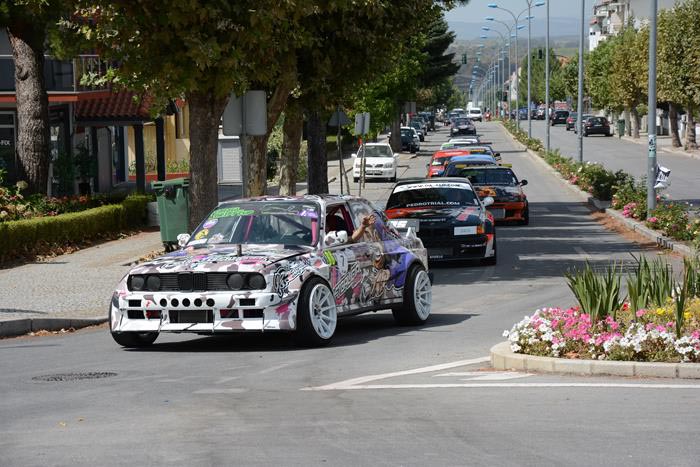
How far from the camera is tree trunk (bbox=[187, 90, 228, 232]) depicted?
850 inches

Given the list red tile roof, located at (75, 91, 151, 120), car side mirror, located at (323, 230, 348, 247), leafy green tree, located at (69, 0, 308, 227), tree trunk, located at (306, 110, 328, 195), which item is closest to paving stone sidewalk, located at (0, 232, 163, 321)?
leafy green tree, located at (69, 0, 308, 227)

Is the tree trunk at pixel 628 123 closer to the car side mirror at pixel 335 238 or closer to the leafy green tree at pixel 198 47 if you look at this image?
the leafy green tree at pixel 198 47

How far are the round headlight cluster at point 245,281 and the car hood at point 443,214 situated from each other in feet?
33.7

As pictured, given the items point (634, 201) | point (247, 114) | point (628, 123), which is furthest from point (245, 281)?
point (628, 123)

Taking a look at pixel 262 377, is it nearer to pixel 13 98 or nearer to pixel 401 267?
pixel 401 267

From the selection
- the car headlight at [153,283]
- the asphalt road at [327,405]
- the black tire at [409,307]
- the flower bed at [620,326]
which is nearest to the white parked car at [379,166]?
the black tire at [409,307]

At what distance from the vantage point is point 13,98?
119 feet

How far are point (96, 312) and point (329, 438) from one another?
917 cm

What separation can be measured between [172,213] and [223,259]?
45.1 ft

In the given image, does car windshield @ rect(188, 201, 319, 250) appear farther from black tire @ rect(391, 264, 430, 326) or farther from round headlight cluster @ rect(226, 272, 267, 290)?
black tire @ rect(391, 264, 430, 326)

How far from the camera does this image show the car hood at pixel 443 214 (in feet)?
74.3

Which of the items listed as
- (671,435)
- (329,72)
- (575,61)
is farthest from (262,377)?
(575,61)

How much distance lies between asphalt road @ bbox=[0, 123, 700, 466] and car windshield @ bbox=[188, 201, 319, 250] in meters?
1.05

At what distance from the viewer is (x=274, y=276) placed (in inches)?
497
